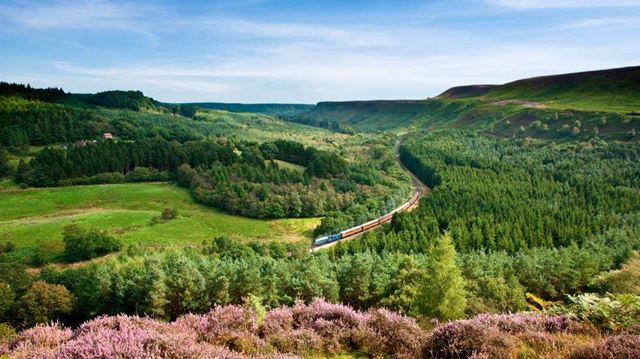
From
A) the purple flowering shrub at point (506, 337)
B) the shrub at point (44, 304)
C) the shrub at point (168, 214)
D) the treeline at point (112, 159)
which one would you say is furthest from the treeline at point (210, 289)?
the treeline at point (112, 159)

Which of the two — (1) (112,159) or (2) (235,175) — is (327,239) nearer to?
(2) (235,175)

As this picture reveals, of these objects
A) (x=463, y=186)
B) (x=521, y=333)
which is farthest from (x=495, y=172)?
(x=521, y=333)

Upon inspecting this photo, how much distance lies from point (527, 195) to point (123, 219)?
10571 cm

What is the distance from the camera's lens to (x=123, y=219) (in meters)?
107

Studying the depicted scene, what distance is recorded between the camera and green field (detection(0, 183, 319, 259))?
310 feet

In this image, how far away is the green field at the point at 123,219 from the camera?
94.4m

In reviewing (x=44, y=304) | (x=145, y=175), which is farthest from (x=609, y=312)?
(x=145, y=175)

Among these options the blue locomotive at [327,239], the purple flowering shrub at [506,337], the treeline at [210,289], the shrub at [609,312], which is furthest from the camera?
the blue locomotive at [327,239]

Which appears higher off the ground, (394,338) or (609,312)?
(609,312)

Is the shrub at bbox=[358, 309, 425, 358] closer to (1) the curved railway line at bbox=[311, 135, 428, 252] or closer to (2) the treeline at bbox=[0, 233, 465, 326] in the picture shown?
(2) the treeline at bbox=[0, 233, 465, 326]

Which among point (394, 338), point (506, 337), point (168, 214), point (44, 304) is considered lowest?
point (168, 214)

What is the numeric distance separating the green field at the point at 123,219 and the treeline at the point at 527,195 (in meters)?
39.3

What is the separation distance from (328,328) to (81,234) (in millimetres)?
89006

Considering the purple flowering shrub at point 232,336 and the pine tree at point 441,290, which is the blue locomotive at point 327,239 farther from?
the purple flowering shrub at point 232,336
